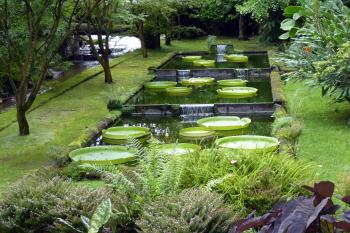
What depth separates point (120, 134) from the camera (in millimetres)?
10539

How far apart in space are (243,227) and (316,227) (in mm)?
545

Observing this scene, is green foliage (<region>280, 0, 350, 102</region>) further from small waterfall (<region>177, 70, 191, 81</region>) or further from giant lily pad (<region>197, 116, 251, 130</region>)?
small waterfall (<region>177, 70, 191, 81</region>)

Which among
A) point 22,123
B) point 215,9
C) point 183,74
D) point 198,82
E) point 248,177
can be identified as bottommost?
point 183,74

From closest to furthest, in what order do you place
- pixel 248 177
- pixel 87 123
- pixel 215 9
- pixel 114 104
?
1. pixel 248 177
2. pixel 87 123
3. pixel 114 104
4. pixel 215 9

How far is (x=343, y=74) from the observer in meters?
9.93

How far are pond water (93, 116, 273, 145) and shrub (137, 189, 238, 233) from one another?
525 cm

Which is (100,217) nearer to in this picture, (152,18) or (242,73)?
(242,73)

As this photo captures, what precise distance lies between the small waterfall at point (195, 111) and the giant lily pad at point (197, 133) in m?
1.93

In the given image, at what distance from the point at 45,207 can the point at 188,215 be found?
4.75ft

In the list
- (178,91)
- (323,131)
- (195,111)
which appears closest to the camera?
(323,131)

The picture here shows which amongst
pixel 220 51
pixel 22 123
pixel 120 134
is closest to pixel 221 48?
pixel 220 51

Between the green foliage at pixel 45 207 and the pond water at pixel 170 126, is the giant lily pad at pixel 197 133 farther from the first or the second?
the green foliage at pixel 45 207

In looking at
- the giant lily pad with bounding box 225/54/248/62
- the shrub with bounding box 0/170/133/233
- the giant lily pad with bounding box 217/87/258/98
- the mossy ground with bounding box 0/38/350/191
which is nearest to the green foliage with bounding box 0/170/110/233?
the shrub with bounding box 0/170/133/233

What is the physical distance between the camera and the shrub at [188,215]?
4.70 metres
